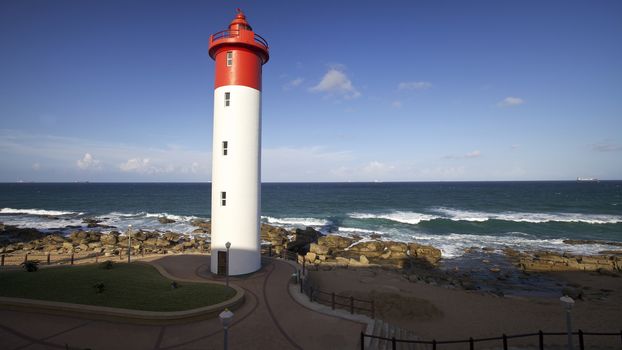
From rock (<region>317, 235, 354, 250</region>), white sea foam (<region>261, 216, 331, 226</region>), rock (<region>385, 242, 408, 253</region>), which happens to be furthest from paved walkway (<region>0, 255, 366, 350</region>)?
white sea foam (<region>261, 216, 331, 226</region>)

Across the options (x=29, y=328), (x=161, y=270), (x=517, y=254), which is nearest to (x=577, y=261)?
(x=517, y=254)

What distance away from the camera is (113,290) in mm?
11570

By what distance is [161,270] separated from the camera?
51.2ft

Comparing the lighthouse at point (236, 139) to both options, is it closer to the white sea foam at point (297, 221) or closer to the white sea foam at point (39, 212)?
the white sea foam at point (297, 221)

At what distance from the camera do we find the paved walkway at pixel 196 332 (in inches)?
350

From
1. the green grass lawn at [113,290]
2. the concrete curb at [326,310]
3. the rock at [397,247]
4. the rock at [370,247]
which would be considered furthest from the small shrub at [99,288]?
the rock at [397,247]

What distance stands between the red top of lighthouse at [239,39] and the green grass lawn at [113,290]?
10.6m

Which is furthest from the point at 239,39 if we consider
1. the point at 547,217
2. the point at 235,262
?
the point at 547,217

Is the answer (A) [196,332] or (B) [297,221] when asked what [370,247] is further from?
(B) [297,221]

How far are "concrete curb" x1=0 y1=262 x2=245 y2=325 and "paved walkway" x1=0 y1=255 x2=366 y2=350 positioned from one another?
0.60 feet

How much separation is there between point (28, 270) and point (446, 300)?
2058 cm

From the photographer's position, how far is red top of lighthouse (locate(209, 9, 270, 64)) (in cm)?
1390

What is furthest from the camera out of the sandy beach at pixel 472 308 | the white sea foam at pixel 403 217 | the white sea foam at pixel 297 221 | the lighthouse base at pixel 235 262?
the white sea foam at pixel 403 217

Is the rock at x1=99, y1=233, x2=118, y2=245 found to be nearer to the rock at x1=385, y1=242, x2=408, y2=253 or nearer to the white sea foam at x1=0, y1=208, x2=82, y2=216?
the rock at x1=385, y1=242, x2=408, y2=253
